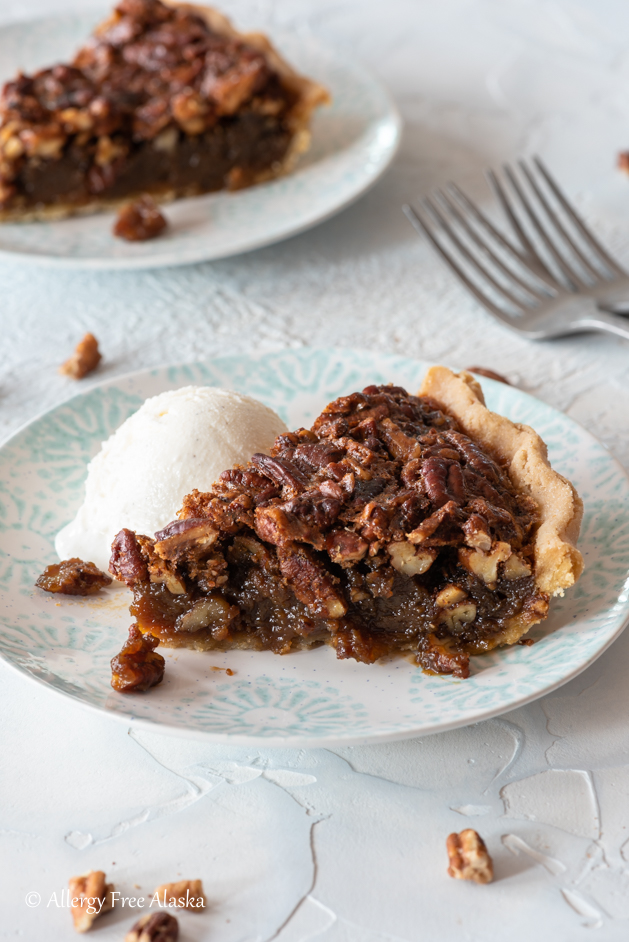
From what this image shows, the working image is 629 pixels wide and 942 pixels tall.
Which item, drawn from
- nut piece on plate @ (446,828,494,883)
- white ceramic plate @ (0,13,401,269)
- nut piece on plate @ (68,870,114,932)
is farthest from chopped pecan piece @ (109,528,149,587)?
white ceramic plate @ (0,13,401,269)

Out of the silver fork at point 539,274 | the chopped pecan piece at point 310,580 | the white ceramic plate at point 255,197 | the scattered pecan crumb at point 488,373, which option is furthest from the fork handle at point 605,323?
the chopped pecan piece at point 310,580

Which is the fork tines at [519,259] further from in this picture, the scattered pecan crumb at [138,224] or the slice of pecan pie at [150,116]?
the scattered pecan crumb at [138,224]

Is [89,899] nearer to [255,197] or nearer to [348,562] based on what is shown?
[348,562]

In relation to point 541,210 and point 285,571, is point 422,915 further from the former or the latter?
point 541,210

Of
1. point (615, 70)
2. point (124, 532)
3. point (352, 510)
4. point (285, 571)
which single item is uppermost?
point (615, 70)

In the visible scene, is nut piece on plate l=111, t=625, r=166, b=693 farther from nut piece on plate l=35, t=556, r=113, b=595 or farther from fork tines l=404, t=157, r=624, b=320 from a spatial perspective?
fork tines l=404, t=157, r=624, b=320

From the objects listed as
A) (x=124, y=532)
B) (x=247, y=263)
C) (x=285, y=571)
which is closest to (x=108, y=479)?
(x=124, y=532)

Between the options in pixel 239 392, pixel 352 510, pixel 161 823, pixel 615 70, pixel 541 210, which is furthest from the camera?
pixel 615 70
